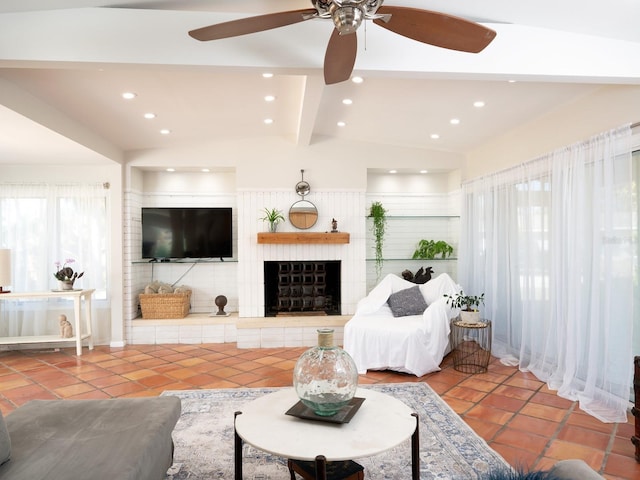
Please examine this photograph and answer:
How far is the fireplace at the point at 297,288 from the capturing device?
18.7 feet

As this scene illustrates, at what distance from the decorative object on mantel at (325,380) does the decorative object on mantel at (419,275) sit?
3.69 m

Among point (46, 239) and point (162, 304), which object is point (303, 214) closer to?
point (162, 304)

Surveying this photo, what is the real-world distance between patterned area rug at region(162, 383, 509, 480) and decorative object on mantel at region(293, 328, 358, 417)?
0.56 m

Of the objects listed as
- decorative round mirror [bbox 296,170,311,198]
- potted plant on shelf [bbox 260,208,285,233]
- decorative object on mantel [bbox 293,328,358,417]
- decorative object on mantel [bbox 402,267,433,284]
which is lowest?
decorative object on mantel [bbox 293,328,358,417]

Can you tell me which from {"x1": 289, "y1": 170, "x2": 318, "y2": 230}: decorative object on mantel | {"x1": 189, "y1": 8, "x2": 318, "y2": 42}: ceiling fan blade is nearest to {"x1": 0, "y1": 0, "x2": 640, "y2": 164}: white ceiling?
{"x1": 189, "y1": 8, "x2": 318, "y2": 42}: ceiling fan blade

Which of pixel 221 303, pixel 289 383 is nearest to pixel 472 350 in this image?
pixel 289 383

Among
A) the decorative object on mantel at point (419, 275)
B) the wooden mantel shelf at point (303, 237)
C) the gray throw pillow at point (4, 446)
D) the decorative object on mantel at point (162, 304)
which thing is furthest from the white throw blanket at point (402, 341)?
the gray throw pillow at point (4, 446)

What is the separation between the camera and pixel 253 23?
1884mm

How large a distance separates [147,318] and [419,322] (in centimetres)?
347

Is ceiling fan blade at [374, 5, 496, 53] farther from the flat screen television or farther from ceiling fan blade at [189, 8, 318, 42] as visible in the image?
the flat screen television

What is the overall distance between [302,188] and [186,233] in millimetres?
1666

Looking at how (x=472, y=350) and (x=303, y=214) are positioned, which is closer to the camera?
(x=472, y=350)

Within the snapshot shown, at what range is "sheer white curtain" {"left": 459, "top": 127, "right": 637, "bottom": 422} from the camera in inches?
120

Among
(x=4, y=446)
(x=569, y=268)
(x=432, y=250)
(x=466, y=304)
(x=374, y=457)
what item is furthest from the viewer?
(x=432, y=250)
